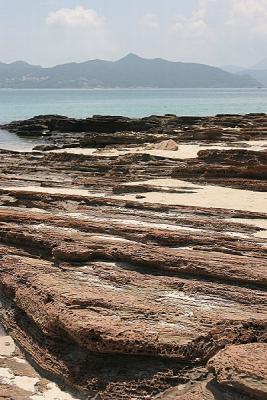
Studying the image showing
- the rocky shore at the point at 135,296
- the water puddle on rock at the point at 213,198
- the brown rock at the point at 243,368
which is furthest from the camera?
the water puddle on rock at the point at 213,198

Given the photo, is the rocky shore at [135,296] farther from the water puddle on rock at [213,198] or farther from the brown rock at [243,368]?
the water puddle on rock at [213,198]

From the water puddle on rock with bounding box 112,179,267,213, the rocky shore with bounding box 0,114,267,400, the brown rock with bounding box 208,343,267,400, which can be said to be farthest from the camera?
the water puddle on rock with bounding box 112,179,267,213

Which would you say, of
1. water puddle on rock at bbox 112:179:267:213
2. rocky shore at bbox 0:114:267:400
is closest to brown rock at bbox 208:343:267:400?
rocky shore at bbox 0:114:267:400

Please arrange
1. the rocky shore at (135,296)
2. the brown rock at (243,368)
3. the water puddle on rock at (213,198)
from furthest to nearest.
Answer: the water puddle on rock at (213,198) < the rocky shore at (135,296) < the brown rock at (243,368)

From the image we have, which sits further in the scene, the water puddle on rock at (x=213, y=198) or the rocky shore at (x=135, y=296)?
the water puddle on rock at (x=213, y=198)

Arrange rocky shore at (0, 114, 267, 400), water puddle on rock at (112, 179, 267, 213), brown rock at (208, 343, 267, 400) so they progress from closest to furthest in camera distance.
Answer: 1. brown rock at (208, 343, 267, 400)
2. rocky shore at (0, 114, 267, 400)
3. water puddle on rock at (112, 179, 267, 213)

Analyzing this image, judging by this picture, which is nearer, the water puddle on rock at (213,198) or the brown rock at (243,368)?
the brown rock at (243,368)

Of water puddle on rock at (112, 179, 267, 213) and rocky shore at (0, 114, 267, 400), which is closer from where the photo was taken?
rocky shore at (0, 114, 267, 400)

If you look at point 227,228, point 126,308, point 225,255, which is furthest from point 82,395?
point 227,228

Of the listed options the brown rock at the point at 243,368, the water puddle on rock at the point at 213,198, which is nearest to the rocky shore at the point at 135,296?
the brown rock at the point at 243,368

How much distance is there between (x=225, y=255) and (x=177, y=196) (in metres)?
6.83

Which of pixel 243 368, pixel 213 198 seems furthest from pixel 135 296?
pixel 213 198

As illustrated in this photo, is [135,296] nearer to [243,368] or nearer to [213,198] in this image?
[243,368]

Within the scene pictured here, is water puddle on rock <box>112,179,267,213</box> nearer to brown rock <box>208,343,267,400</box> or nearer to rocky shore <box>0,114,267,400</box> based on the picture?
rocky shore <box>0,114,267,400</box>
